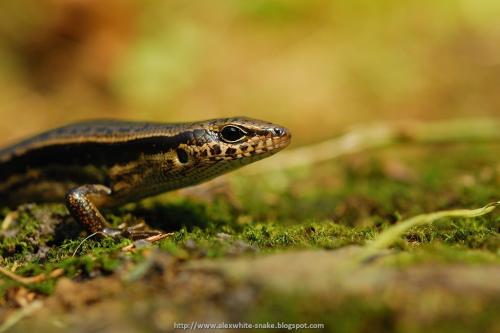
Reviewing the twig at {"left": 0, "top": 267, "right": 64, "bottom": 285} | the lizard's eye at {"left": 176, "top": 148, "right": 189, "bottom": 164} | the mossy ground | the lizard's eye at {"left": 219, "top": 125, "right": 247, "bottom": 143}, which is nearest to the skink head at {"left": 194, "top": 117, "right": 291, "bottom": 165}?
the lizard's eye at {"left": 219, "top": 125, "right": 247, "bottom": 143}

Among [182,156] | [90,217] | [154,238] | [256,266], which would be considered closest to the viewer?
[256,266]

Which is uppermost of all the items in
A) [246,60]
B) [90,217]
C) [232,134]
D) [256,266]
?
[246,60]

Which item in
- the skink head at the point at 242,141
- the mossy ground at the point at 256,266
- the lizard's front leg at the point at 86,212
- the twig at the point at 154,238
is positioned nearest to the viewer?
the mossy ground at the point at 256,266

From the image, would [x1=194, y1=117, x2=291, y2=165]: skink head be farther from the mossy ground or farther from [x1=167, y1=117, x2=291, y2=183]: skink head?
the mossy ground

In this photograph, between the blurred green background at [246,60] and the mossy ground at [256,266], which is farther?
the blurred green background at [246,60]

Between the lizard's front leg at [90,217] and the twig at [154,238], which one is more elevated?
the lizard's front leg at [90,217]

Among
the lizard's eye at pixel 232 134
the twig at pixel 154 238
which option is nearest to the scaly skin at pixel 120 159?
the lizard's eye at pixel 232 134

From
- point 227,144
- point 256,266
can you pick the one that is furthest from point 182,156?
point 256,266

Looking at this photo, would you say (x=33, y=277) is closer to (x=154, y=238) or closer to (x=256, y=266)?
(x=154, y=238)

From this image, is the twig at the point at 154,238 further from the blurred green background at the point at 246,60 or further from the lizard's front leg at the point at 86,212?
the blurred green background at the point at 246,60

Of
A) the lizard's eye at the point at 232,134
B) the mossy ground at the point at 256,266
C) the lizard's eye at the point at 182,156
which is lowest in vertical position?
the mossy ground at the point at 256,266
